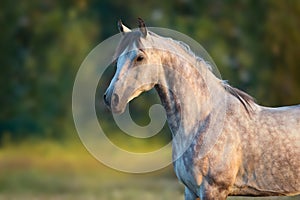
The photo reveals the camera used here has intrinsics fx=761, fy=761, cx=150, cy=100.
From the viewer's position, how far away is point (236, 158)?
4789 mm

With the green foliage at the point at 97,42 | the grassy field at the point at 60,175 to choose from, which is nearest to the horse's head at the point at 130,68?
the grassy field at the point at 60,175

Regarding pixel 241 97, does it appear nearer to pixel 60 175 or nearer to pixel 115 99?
pixel 115 99

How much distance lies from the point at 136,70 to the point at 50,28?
1030 centimetres

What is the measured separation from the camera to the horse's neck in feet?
15.7

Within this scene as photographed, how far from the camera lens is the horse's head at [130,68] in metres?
4.58

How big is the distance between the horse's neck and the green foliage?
27.5 feet

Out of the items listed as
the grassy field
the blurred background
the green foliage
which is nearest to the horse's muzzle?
the grassy field

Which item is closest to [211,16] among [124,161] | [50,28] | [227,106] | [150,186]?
[50,28]

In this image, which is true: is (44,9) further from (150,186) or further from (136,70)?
(136,70)

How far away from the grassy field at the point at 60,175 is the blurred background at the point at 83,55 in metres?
0.02

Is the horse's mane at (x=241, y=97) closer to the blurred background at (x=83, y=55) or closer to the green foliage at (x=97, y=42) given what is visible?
the blurred background at (x=83, y=55)

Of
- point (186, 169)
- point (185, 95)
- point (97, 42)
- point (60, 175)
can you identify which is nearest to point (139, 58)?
point (185, 95)

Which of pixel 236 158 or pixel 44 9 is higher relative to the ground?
pixel 44 9

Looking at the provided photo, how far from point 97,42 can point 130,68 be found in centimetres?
981
